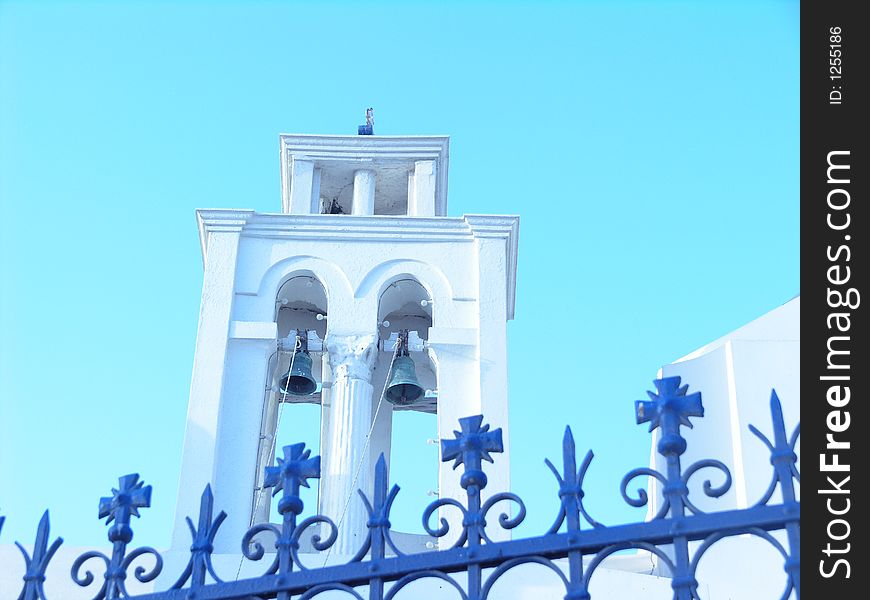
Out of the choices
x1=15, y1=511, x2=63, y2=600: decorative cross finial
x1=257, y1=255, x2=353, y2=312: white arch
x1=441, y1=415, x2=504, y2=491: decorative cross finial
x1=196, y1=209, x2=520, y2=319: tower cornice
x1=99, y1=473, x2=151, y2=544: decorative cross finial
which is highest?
x1=196, y1=209, x2=520, y2=319: tower cornice

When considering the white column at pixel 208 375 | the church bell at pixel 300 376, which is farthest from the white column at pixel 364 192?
the church bell at pixel 300 376

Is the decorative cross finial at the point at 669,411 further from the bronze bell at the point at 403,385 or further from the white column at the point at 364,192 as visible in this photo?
the white column at the point at 364,192

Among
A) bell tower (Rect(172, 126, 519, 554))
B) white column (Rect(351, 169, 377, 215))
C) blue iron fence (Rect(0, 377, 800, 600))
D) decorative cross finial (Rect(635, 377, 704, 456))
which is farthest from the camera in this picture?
white column (Rect(351, 169, 377, 215))

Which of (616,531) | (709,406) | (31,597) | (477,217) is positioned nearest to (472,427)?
(616,531)

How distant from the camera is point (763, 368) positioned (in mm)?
11305

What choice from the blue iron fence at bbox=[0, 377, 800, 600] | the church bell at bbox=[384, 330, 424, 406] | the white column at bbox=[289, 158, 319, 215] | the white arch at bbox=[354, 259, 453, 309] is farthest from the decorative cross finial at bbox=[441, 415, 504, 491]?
the white column at bbox=[289, 158, 319, 215]

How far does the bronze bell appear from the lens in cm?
1113

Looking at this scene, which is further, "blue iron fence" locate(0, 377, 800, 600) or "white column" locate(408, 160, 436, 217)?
"white column" locate(408, 160, 436, 217)

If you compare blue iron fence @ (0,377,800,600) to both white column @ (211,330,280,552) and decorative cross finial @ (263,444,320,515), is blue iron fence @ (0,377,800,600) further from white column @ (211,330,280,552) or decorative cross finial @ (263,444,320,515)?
white column @ (211,330,280,552)

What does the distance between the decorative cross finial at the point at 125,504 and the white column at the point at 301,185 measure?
8.39 metres

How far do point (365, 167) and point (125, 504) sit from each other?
29.6 ft

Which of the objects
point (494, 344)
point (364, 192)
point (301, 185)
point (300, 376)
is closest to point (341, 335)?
point (300, 376)

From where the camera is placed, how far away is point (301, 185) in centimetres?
1323

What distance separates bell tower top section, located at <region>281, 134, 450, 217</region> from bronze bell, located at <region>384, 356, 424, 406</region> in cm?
215
